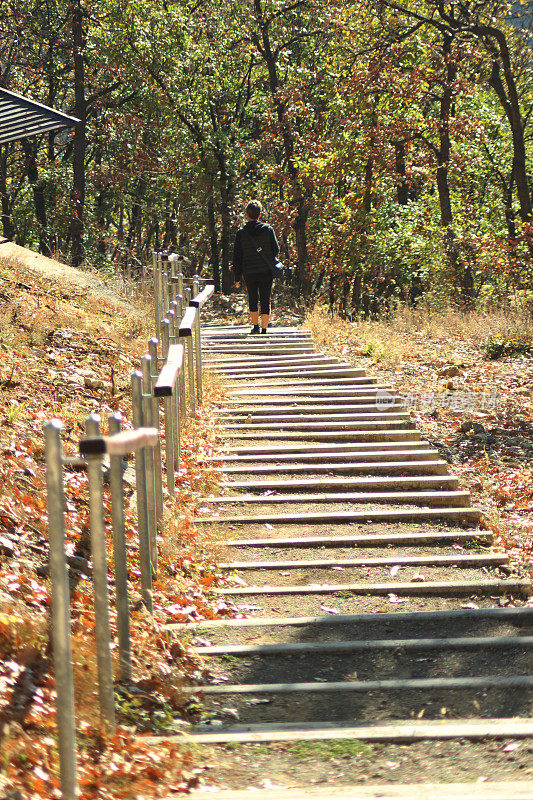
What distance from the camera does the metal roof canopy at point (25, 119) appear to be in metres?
10.1

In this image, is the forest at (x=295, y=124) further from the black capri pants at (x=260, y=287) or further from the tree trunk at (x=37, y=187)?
the black capri pants at (x=260, y=287)

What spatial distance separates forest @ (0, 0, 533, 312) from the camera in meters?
19.4

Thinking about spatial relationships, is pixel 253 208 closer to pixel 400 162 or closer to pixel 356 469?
pixel 356 469

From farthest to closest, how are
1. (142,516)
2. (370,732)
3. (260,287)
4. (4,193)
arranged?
(4,193) → (260,287) → (142,516) → (370,732)

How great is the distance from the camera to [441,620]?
4.86 meters

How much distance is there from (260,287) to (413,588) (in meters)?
8.10

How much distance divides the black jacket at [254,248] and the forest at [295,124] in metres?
4.59

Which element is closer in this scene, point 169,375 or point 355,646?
point 355,646

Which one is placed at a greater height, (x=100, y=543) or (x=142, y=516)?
(x=100, y=543)

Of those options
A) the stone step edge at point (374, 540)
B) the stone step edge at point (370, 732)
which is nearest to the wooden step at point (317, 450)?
the stone step edge at point (374, 540)

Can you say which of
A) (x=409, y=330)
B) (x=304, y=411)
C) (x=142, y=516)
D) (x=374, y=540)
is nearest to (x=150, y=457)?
(x=142, y=516)

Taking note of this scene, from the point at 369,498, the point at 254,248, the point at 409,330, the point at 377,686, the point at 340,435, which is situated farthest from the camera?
the point at 409,330

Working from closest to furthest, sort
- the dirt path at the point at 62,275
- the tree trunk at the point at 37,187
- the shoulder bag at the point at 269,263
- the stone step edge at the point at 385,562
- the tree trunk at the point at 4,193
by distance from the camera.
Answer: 1. the stone step edge at the point at 385,562
2. the shoulder bag at the point at 269,263
3. the dirt path at the point at 62,275
4. the tree trunk at the point at 4,193
5. the tree trunk at the point at 37,187

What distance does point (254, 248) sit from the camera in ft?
40.5
